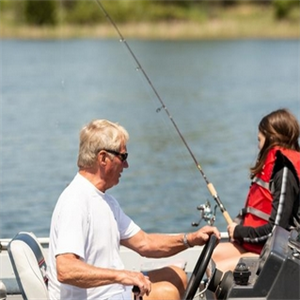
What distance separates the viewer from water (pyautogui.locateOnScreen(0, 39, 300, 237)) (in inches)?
400

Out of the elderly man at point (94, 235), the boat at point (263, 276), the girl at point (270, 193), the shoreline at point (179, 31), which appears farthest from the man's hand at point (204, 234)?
the shoreline at point (179, 31)

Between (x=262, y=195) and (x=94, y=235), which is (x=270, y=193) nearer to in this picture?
(x=262, y=195)

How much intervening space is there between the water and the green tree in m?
5.20

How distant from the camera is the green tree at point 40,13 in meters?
35.1

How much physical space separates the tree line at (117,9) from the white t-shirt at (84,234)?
2840cm

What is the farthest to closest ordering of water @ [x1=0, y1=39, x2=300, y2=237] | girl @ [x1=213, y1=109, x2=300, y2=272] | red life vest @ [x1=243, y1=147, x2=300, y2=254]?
water @ [x1=0, y1=39, x2=300, y2=237]
red life vest @ [x1=243, y1=147, x2=300, y2=254]
girl @ [x1=213, y1=109, x2=300, y2=272]

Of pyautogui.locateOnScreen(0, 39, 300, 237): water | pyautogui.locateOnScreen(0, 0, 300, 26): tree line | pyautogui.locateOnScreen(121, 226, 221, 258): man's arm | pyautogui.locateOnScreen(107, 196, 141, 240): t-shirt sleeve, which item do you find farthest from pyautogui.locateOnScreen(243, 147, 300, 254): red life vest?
pyautogui.locateOnScreen(0, 0, 300, 26): tree line

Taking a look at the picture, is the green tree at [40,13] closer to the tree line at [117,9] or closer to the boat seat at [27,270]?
the tree line at [117,9]

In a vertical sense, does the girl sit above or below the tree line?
above

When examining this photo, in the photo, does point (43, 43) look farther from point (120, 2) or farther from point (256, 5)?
point (256, 5)

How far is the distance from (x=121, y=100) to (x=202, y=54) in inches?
484

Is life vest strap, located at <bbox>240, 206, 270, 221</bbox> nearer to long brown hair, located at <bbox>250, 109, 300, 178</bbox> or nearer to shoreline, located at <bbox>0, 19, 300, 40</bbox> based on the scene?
long brown hair, located at <bbox>250, 109, 300, 178</bbox>

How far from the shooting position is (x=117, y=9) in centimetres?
3959

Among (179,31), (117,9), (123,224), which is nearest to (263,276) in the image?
(123,224)
